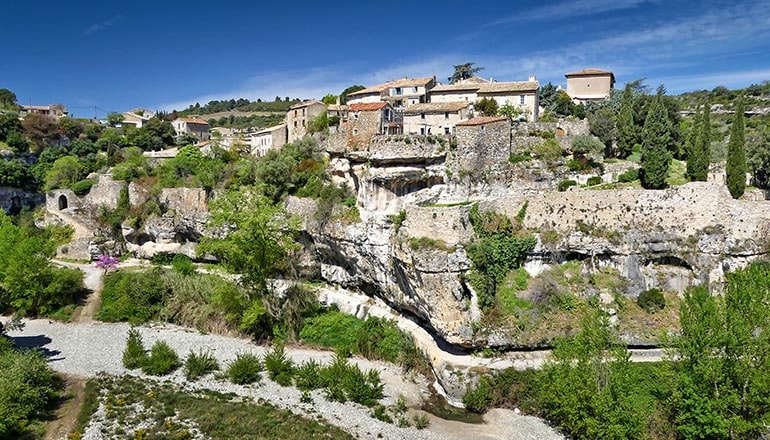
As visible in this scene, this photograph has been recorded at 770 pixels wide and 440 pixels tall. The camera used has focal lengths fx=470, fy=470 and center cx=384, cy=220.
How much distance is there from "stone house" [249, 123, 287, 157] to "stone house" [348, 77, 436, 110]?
8.08 m

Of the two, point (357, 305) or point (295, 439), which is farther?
point (357, 305)

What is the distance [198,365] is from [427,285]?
13.4 meters

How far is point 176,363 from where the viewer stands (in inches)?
1075

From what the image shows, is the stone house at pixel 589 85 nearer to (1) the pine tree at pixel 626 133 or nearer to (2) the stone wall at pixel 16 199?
(1) the pine tree at pixel 626 133

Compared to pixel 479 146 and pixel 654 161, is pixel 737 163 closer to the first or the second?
pixel 654 161

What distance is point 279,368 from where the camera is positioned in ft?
84.6

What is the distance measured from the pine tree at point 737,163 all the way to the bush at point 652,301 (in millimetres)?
9133

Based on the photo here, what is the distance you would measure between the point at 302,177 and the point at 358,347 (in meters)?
14.6

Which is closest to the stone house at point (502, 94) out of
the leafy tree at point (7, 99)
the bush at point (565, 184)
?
the bush at point (565, 184)

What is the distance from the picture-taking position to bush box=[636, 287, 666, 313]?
24.1 m

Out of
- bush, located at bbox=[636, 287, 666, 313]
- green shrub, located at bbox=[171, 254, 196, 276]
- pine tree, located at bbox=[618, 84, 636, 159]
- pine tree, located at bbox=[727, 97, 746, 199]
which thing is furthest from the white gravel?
pine tree, located at bbox=[618, 84, 636, 159]

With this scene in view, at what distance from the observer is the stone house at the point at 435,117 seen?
128 feet

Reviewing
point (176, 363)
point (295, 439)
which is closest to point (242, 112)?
point (176, 363)

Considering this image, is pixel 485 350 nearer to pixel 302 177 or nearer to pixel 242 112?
pixel 302 177
